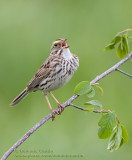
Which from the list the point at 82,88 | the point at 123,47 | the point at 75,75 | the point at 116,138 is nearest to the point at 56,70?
the point at 123,47

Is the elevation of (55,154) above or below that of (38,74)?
below

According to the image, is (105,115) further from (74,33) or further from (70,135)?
(74,33)

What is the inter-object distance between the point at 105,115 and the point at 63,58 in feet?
7.19

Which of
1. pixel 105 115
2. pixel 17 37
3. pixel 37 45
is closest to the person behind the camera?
pixel 105 115

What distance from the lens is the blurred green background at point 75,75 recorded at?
781cm

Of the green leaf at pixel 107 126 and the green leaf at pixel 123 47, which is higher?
the green leaf at pixel 123 47

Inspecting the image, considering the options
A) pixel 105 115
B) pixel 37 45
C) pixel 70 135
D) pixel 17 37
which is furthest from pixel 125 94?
pixel 105 115

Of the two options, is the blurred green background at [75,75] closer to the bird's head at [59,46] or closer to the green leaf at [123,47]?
the bird's head at [59,46]

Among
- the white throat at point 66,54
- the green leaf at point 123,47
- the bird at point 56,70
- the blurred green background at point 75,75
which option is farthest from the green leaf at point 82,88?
the blurred green background at point 75,75

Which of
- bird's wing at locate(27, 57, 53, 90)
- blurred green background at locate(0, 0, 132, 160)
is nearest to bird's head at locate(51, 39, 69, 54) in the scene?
bird's wing at locate(27, 57, 53, 90)

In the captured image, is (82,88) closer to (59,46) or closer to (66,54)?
(66,54)

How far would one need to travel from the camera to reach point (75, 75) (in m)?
8.57

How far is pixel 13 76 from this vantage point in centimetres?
877

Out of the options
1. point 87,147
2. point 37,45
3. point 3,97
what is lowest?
point 87,147
